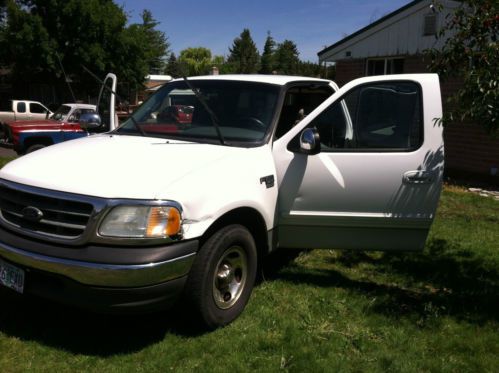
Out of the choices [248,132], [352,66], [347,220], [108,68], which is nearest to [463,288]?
[347,220]

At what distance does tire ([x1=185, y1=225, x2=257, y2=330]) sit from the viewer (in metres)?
3.25

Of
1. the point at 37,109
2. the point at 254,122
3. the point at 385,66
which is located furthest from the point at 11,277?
the point at 37,109

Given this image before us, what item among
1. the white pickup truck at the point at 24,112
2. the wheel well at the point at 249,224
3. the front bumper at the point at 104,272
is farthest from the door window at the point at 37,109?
the front bumper at the point at 104,272

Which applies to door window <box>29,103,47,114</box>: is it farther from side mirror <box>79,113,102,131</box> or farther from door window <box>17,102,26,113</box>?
side mirror <box>79,113,102,131</box>

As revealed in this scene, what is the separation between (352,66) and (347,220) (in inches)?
421

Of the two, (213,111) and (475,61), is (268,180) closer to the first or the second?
(213,111)

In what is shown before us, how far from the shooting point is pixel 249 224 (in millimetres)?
3834

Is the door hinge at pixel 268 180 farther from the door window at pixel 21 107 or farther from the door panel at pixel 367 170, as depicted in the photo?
the door window at pixel 21 107

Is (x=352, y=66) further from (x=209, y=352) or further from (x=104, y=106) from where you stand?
(x=209, y=352)

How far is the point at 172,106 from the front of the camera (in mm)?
4555

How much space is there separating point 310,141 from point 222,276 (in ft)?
4.07

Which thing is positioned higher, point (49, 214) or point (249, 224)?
point (49, 214)

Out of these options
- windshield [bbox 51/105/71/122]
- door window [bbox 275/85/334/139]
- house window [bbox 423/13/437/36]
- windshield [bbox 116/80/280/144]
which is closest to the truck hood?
windshield [bbox 116/80/280/144]

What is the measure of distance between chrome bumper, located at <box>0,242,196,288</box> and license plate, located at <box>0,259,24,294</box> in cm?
14
